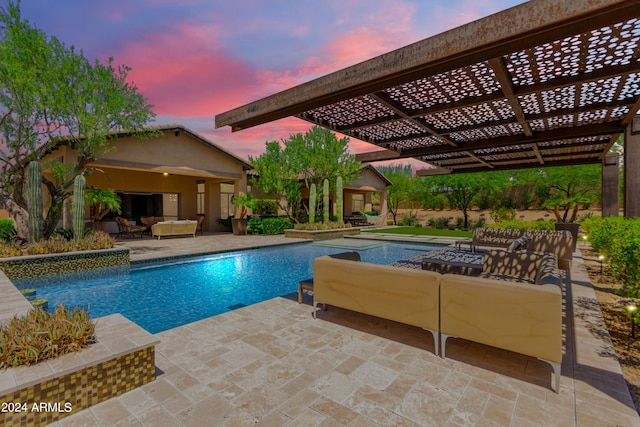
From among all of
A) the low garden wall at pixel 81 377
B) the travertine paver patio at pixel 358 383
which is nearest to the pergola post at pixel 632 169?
the travertine paver patio at pixel 358 383

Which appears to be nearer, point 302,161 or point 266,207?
point 302,161

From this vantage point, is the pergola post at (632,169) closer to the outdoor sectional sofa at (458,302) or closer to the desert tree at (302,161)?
the outdoor sectional sofa at (458,302)

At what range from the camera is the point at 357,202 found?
29.4 metres

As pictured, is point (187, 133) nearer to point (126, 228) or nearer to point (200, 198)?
point (126, 228)

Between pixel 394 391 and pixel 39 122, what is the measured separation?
12.3m

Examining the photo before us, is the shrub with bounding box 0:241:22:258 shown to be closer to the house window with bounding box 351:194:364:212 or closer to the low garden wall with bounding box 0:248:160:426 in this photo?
the low garden wall with bounding box 0:248:160:426

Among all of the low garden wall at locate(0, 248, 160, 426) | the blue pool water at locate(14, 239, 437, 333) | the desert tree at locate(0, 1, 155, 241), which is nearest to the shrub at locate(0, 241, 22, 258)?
the blue pool water at locate(14, 239, 437, 333)

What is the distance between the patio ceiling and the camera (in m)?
2.01

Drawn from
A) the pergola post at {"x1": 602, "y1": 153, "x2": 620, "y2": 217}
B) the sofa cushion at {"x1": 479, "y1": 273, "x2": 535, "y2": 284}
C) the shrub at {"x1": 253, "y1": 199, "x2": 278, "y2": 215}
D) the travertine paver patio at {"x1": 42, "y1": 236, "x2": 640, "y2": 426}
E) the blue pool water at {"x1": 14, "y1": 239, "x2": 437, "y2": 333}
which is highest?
the pergola post at {"x1": 602, "y1": 153, "x2": 620, "y2": 217}

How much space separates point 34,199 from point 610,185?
58.0 feet

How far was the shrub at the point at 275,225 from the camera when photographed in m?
16.8

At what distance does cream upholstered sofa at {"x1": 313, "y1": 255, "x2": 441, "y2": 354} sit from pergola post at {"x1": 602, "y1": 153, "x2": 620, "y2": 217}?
10.3m

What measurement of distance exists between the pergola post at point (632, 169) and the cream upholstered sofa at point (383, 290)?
5777mm

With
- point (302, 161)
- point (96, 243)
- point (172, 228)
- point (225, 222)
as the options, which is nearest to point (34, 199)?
point (96, 243)
